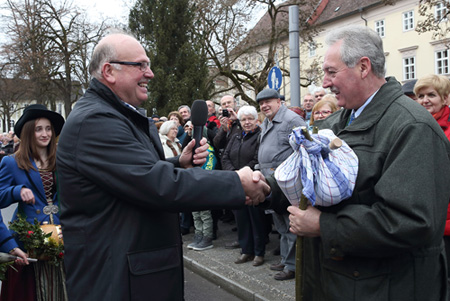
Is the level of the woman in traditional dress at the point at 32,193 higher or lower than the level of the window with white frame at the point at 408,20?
lower

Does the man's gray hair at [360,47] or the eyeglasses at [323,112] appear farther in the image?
the eyeglasses at [323,112]

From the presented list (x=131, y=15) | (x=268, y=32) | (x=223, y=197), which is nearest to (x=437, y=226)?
(x=223, y=197)

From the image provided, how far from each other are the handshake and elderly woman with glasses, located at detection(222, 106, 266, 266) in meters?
3.66

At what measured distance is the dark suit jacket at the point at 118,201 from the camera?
207cm

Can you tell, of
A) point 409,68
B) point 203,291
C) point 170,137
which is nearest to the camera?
point 203,291

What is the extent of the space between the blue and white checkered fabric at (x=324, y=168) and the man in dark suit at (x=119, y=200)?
453 mm

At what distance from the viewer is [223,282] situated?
549 cm

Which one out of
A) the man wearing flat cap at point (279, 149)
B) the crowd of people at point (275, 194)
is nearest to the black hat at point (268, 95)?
the man wearing flat cap at point (279, 149)

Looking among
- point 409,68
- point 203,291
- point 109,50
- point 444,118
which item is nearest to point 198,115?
point 109,50

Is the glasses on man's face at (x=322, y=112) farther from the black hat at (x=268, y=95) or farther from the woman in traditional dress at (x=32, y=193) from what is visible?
the woman in traditional dress at (x=32, y=193)

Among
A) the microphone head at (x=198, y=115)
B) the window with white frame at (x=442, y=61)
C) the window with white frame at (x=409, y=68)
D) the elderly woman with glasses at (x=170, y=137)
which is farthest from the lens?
the window with white frame at (x=409, y=68)

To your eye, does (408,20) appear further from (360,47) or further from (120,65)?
(120,65)

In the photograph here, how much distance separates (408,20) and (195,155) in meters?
36.1

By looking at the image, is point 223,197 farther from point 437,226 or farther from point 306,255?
point 437,226
